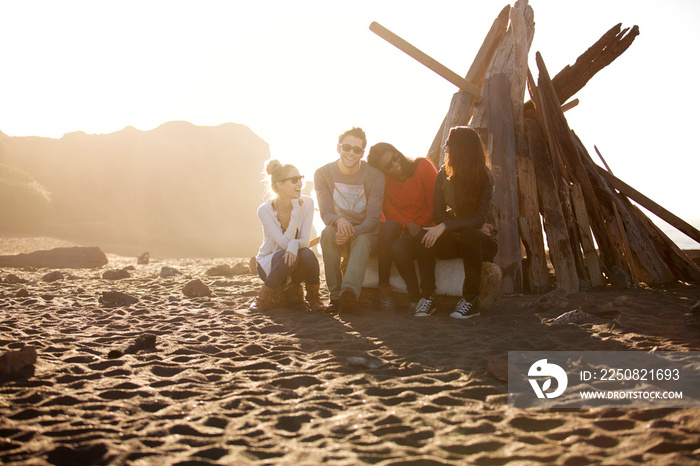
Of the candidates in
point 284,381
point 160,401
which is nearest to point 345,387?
point 284,381

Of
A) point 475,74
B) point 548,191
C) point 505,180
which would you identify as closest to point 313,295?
point 505,180

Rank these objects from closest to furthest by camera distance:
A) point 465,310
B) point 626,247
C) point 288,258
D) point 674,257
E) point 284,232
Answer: point 465,310 → point 288,258 → point 284,232 → point 626,247 → point 674,257

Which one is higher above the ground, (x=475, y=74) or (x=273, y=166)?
(x=475, y=74)

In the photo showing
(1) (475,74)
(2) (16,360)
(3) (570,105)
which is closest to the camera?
(2) (16,360)

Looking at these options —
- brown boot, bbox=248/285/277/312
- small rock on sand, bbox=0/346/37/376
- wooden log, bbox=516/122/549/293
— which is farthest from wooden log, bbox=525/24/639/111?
small rock on sand, bbox=0/346/37/376

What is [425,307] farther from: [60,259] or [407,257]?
[60,259]

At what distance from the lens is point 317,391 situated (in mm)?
2170

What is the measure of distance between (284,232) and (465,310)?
5.96 feet

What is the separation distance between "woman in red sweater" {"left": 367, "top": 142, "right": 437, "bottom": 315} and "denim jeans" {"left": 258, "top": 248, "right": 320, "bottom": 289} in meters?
0.67

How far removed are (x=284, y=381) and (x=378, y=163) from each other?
238cm

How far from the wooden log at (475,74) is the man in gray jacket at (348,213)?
189 centimetres

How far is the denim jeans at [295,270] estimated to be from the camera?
13.4 feet

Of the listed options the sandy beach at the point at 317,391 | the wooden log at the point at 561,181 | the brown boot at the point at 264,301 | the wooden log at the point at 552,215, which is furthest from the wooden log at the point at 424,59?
the brown boot at the point at 264,301

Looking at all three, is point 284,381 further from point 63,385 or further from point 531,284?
point 531,284
